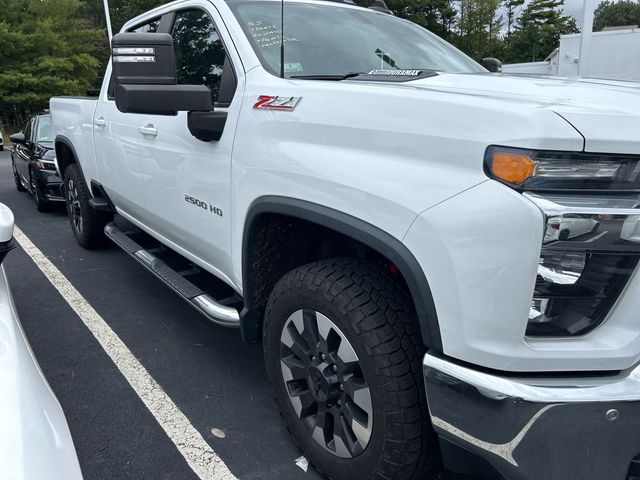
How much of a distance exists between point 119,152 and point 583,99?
3232 millimetres

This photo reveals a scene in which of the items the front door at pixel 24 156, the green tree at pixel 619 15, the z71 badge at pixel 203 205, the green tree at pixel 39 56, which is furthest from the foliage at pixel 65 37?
the green tree at pixel 619 15

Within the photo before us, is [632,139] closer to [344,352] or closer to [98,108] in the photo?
[344,352]

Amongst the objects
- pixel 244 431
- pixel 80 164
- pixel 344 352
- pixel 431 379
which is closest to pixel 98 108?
pixel 80 164

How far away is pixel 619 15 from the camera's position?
73125mm

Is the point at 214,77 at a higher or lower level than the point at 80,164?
higher

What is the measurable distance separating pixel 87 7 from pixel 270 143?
4838cm

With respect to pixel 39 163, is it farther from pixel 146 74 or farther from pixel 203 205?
pixel 146 74

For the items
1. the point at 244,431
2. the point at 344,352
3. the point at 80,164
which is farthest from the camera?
the point at 80,164

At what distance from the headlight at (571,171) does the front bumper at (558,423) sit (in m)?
0.53

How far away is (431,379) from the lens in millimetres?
1714

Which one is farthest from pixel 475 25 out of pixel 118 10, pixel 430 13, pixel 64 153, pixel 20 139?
pixel 64 153

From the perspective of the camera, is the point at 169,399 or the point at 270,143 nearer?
the point at 270,143

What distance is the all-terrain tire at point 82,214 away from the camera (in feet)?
17.4

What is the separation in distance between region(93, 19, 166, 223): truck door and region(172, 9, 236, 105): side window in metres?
0.45
